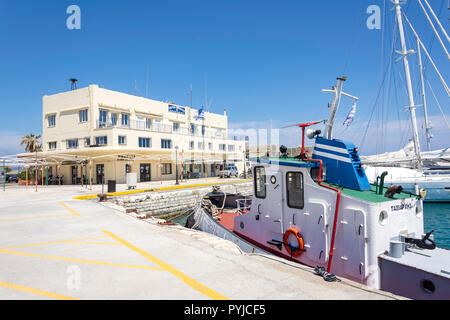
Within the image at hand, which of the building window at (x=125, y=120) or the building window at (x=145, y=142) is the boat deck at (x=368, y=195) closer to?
the building window at (x=145, y=142)

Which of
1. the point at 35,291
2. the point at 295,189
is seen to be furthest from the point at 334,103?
the point at 35,291

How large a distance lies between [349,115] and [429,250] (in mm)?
7875

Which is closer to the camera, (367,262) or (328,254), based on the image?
(367,262)

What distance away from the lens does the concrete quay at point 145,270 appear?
4348 mm

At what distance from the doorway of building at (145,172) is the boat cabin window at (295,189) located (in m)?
29.8

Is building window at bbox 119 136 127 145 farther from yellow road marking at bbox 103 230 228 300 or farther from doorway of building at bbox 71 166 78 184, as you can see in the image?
yellow road marking at bbox 103 230 228 300

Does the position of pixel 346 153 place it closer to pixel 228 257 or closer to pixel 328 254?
pixel 328 254

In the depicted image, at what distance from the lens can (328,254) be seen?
6371 millimetres

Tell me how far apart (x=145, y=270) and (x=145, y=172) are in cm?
3098

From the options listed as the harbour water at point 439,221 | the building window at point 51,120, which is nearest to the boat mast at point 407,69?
the harbour water at point 439,221

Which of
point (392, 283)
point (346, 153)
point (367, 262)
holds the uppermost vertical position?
point (346, 153)

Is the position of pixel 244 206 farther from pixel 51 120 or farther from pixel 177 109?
pixel 51 120

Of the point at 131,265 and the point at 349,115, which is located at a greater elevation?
the point at 349,115

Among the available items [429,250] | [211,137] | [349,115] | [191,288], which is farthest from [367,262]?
[211,137]
